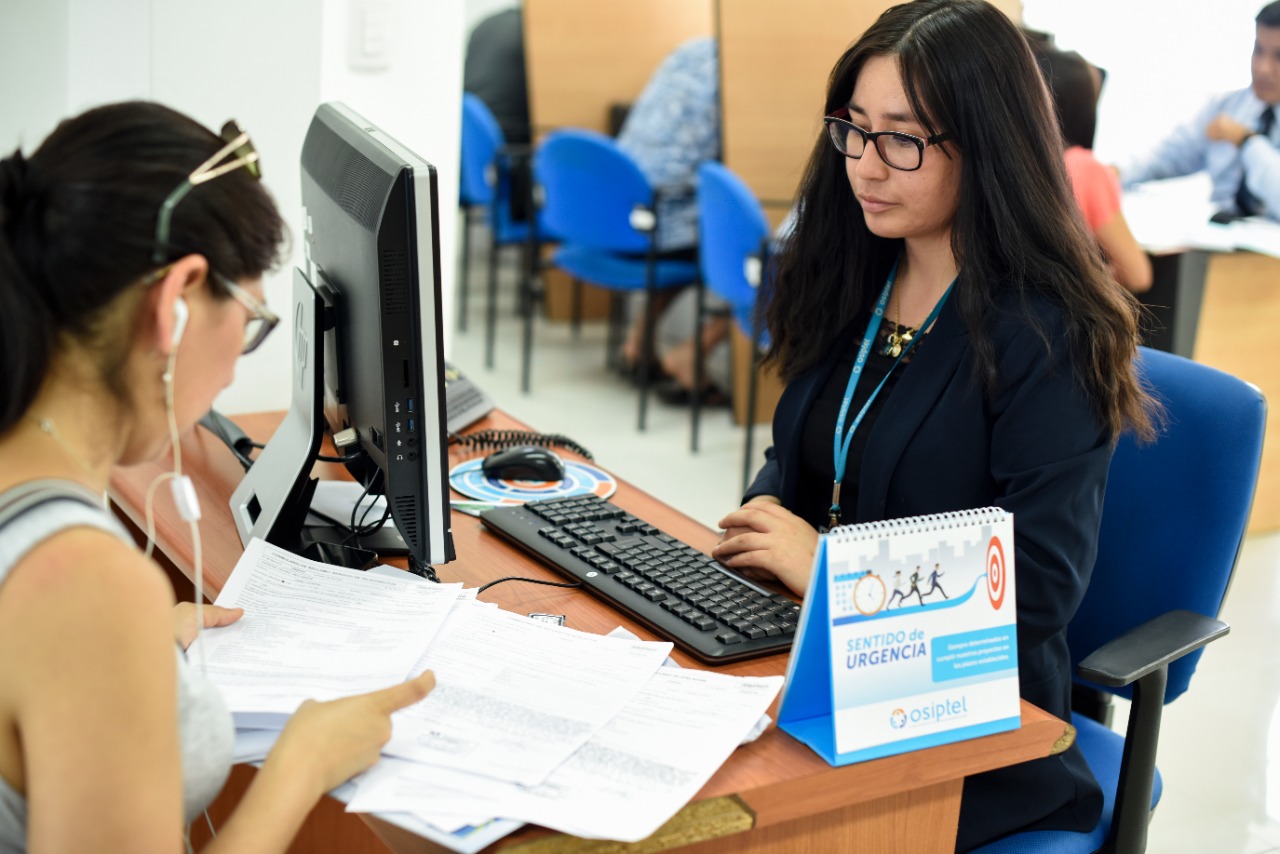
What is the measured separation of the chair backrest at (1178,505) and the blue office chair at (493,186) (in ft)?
11.4

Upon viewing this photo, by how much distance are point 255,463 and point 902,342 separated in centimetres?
81

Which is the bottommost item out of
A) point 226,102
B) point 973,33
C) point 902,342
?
point 902,342

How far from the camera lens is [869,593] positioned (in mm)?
1020

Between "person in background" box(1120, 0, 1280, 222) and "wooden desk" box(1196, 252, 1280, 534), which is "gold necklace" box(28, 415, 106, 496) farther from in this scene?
"person in background" box(1120, 0, 1280, 222)

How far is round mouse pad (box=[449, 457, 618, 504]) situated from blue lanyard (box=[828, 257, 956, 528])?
305 millimetres

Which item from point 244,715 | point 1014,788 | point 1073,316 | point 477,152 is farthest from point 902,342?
point 477,152

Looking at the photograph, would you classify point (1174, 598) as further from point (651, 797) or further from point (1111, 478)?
point (651, 797)

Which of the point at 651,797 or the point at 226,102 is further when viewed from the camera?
the point at 226,102

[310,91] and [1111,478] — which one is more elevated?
[310,91]

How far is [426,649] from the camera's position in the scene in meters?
1.16

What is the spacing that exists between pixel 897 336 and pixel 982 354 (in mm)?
200

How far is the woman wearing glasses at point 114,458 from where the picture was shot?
0.82 meters

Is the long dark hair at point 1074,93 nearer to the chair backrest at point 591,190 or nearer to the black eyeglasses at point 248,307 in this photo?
the chair backrest at point 591,190

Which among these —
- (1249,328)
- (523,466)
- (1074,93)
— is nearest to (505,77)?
(1074,93)
